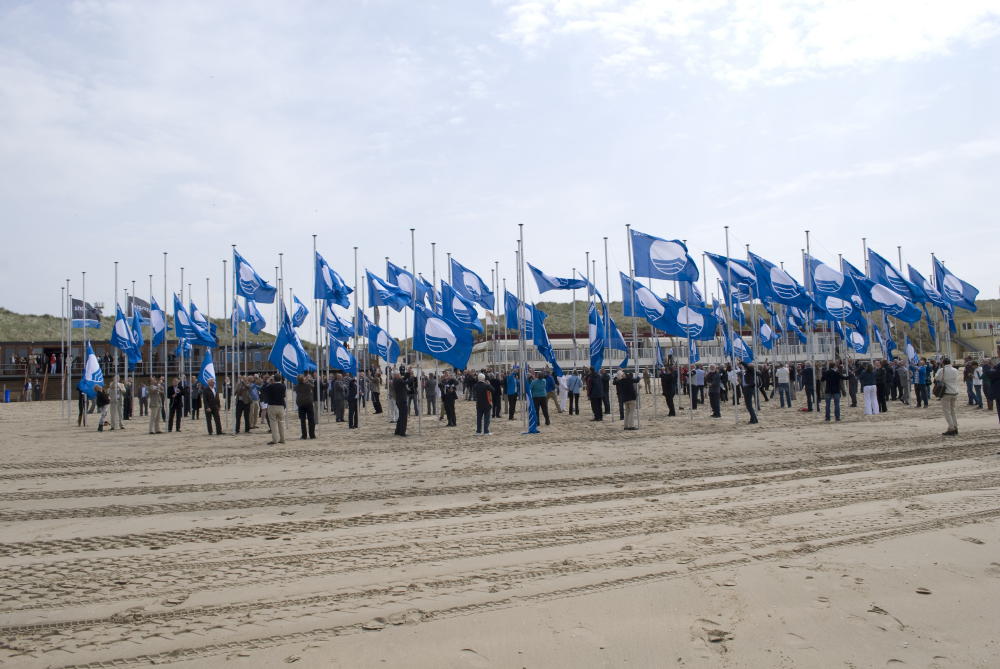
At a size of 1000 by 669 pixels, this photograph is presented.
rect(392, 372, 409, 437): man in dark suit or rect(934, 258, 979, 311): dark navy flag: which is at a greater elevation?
rect(934, 258, 979, 311): dark navy flag

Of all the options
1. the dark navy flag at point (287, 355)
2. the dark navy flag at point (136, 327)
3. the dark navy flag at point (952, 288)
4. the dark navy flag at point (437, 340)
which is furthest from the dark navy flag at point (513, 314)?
the dark navy flag at point (952, 288)

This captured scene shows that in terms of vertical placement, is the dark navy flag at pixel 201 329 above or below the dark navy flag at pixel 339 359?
above

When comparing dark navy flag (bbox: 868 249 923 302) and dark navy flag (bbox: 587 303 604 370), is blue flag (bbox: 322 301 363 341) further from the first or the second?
dark navy flag (bbox: 868 249 923 302)

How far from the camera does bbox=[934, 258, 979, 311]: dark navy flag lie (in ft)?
107

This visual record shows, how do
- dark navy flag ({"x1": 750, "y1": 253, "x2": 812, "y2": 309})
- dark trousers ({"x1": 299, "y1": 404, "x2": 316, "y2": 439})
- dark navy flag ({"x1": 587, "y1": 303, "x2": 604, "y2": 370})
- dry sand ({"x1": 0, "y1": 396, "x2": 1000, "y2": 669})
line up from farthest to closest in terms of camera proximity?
dark navy flag ({"x1": 750, "y1": 253, "x2": 812, "y2": 309}) < dark navy flag ({"x1": 587, "y1": 303, "x2": 604, "y2": 370}) < dark trousers ({"x1": 299, "y1": 404, "x2": 316, "y2": 439}) < dry sand ({"x1": 0, "y1": 396, "x2": 1000, "y2": 669})

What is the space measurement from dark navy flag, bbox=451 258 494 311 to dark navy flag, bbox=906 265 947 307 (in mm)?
19272

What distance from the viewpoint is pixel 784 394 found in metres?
28.2

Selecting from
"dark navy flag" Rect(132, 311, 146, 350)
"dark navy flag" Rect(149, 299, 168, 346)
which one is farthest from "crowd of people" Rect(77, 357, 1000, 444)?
"dark navy flag" Rect(149, 299, 168, 346)

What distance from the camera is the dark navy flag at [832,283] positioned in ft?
82.1

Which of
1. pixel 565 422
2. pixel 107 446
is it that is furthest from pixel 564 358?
pixel 107 446

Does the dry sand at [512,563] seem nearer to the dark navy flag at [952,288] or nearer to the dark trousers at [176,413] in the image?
the dark trousers at [176,413]

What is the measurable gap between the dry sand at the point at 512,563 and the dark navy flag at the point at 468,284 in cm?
1588

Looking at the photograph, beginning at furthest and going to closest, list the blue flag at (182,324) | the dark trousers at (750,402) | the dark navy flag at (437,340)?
1. the blue flag at (182,324)
2. the dark trousers at (750,402)
3. the dark navy flag at (437,340)

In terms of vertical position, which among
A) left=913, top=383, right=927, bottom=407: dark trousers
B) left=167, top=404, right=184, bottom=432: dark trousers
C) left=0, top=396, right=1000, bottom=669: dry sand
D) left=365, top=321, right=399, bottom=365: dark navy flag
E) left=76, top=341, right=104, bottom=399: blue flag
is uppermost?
left=365, top=321, right=399, bottom=365: dark navy flag
